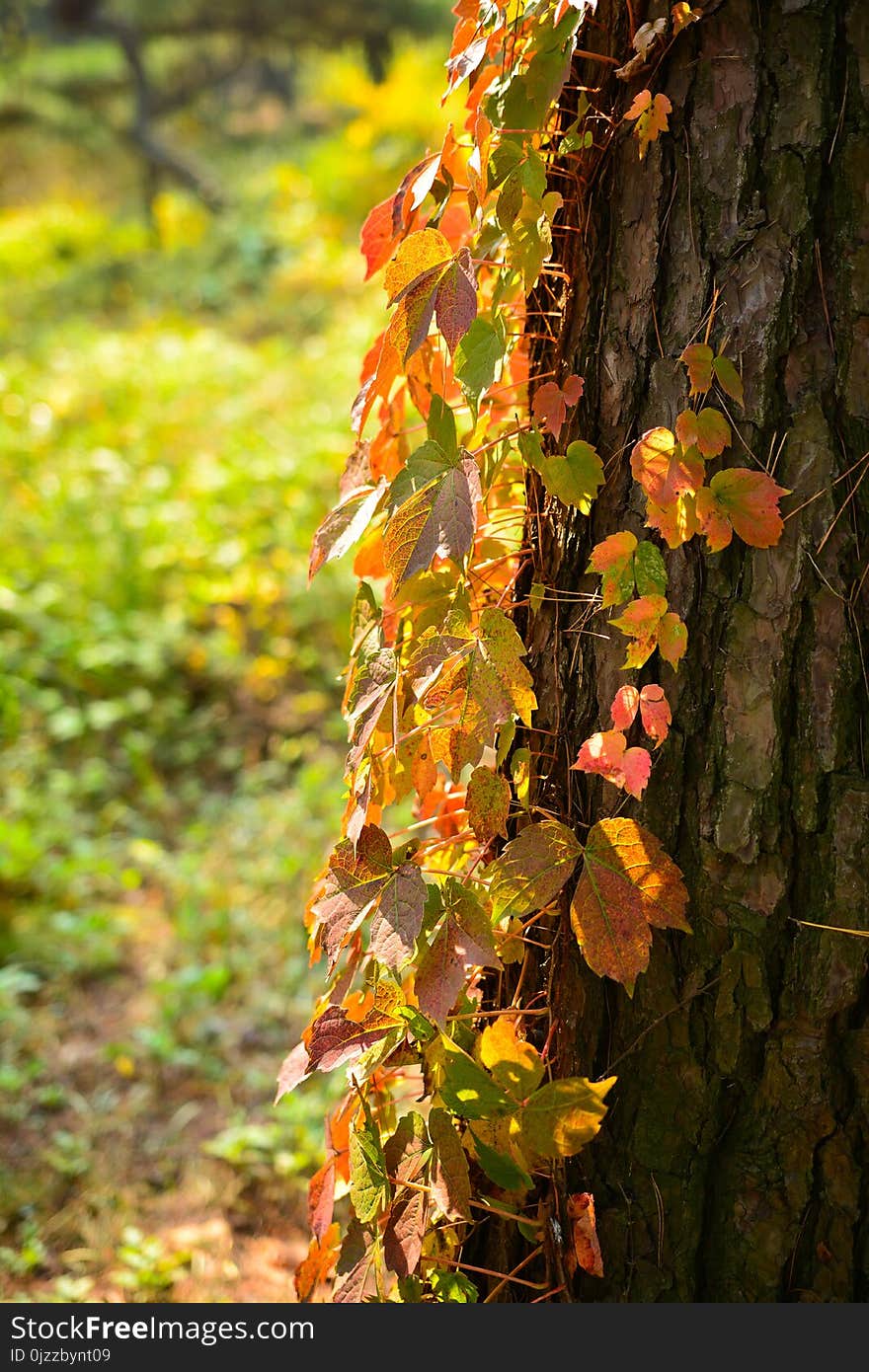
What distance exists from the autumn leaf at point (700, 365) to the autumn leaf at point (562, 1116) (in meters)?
0.57

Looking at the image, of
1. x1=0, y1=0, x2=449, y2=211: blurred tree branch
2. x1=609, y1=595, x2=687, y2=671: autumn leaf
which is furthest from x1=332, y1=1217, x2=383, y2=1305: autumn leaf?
x1=0, y1=0, x2=449, y2=211: blurred tree branch

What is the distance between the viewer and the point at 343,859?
97 centimetres

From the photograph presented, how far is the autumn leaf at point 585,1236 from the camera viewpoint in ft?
3.16

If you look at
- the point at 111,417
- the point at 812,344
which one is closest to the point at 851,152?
the point at 812,344

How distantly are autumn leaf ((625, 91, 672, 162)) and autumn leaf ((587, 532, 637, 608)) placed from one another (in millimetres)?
327

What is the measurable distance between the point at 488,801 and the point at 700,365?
40cm

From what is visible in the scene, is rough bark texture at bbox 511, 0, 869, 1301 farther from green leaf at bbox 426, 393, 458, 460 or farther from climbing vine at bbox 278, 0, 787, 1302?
green leaf at bbox 426, 393, 458, 460

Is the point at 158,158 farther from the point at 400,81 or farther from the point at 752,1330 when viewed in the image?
the point at 752,1330

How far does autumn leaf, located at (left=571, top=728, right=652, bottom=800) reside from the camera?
35.3 inches

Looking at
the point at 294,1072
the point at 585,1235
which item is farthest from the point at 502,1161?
the point at 294,1072

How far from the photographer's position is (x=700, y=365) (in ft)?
2.89

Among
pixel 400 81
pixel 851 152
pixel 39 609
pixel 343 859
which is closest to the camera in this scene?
pixel 851 152

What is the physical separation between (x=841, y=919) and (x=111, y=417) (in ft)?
16.0

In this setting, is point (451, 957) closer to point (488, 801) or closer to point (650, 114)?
point (488, 801)
